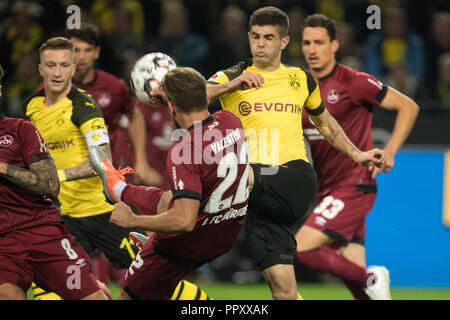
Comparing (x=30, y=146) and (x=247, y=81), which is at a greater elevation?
(x=247, y=81)

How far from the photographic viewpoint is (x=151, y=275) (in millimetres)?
5328

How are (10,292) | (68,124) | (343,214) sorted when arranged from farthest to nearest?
(343,214)
(68,124)
(10,292)

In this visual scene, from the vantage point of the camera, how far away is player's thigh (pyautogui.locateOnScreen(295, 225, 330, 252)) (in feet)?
22.5

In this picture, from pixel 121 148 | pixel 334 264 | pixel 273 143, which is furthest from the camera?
pixel 121 148

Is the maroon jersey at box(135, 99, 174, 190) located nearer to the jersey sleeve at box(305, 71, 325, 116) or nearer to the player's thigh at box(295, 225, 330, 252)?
the player's thigh at box(295, 225, 330, 252)

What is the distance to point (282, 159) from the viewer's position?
5688 mm

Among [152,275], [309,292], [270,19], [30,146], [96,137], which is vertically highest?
[270,19]

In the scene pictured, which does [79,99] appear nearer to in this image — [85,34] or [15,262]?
[85,34]

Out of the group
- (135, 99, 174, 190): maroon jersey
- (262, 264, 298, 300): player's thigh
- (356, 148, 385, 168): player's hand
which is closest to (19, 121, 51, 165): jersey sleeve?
(262, 264, 298, 300): player's thigh

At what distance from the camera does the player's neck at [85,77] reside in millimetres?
7477

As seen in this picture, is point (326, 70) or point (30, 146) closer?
point (30, 146)

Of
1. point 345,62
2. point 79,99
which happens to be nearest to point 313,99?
point 79,99

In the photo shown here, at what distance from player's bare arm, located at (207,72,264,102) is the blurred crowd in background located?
3987 millimetres

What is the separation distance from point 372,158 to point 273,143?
2.97 ft
